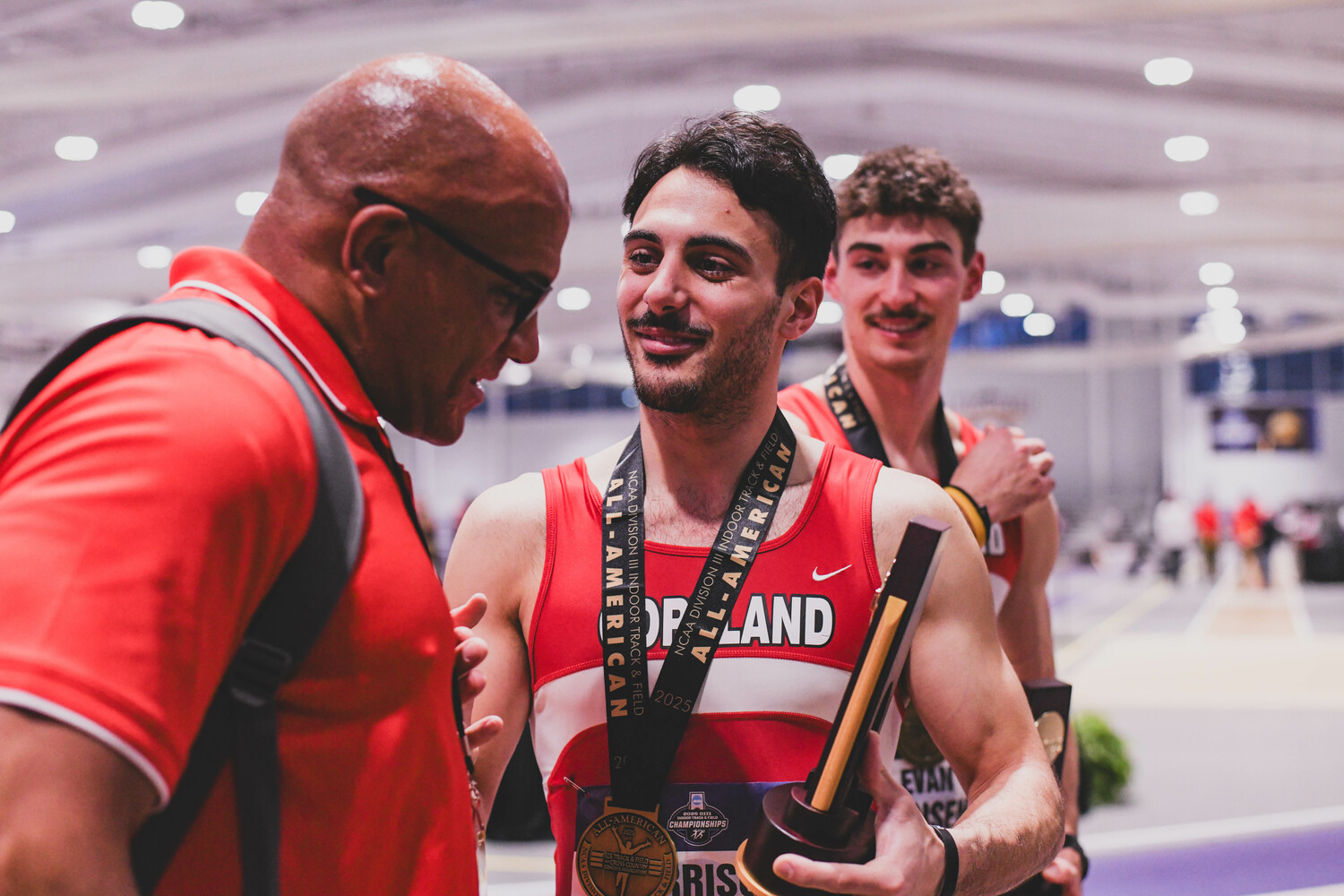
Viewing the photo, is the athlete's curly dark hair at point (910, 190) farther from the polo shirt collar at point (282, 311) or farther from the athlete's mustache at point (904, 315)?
the polo shirt collar at point (282, 311)

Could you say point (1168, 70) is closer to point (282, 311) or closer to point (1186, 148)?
point (1186, 148)

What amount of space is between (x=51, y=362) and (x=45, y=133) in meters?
12.7

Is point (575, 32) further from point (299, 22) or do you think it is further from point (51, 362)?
point (51, 362)

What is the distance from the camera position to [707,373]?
5.08 ft

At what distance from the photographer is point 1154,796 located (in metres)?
6.78

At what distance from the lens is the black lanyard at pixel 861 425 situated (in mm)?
A: 2211

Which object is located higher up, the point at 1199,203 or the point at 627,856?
the point at 627,856

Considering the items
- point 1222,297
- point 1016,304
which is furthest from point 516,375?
point 1222,297

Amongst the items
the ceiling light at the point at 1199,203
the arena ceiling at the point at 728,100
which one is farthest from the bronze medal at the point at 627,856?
the ceiling light at the point at 1199,203

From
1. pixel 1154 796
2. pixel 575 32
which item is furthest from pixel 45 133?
pixel 1154 796

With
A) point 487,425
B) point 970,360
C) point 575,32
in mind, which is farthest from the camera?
point 487,425

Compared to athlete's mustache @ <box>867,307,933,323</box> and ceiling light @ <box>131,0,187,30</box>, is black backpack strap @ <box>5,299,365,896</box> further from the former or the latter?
ceiling light @ <box>131,0,187,30</box>

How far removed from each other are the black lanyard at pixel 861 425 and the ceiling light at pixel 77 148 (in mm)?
11674

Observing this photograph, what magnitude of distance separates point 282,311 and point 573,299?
19334 mm
